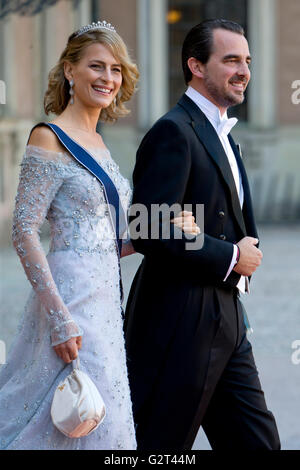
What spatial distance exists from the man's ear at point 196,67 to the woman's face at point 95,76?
0.82 feet

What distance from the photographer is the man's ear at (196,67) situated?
131 inches

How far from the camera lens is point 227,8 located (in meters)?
16.6

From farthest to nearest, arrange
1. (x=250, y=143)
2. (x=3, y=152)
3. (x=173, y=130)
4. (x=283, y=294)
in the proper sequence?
1. (x=250, y=143)
2. (x=3, y=152)
3. (x=283, y=294)
4. (x=173, y=130)

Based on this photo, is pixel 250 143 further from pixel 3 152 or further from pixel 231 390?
pixel 231 390

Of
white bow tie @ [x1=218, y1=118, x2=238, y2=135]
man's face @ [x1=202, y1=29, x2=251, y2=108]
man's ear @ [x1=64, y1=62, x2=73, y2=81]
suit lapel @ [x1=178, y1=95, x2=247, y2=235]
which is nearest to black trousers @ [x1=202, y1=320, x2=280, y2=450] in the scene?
suit lapel @ [x1=178, y1=95, x2=247, y2=235]

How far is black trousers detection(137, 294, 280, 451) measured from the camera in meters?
3.24

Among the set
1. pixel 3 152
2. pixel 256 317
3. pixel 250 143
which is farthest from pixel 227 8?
pixel 256 317

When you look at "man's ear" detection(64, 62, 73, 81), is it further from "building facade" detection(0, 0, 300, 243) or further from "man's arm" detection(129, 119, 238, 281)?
"building facade" detection(0, 0, 300, 243)

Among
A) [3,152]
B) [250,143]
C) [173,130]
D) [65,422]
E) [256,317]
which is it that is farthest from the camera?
[250,143]

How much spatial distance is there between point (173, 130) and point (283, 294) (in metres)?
6.30

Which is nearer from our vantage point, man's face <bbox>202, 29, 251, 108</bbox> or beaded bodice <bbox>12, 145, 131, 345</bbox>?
beaded bodice <bbox>12, 145, 131, 345</bbox>

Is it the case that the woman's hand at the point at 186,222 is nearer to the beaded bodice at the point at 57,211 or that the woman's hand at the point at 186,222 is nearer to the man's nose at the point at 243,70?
the beaded bodice at the point at 57,211

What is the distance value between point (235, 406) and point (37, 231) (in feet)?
2.79

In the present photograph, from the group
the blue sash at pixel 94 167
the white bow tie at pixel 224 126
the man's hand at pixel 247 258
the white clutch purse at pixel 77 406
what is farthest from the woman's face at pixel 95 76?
the white clutch purse at pixel 77 406
